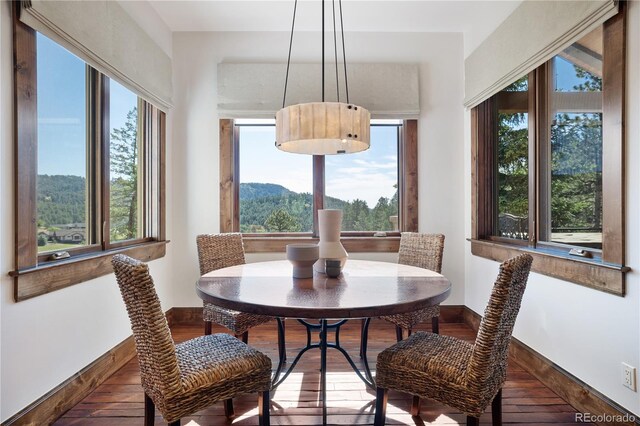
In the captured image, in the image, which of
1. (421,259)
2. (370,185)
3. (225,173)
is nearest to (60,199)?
(225,173)

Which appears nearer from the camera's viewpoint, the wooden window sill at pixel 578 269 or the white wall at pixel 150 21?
the wooden window sill at pixel 578 269

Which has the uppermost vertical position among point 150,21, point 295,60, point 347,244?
point 150,21

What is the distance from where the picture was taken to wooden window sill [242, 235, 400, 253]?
334cm

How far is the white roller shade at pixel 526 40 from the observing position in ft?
6.08

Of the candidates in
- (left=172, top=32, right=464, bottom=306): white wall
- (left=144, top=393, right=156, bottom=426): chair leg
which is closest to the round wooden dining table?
(left=144, top=393, right=156, bottom=426): chair leg

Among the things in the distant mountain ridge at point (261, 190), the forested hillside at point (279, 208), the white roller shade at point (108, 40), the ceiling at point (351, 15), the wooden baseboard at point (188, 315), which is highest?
the ceiling at point (351, 15)

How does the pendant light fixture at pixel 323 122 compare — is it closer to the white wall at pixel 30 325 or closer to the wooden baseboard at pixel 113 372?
the white wall at pixel 30 325

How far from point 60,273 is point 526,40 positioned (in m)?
3.23

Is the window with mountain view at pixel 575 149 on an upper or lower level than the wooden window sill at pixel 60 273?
upper

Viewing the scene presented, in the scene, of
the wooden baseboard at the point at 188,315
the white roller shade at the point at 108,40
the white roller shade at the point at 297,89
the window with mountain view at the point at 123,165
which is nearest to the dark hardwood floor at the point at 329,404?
the wooden baseboard at the point at 188,315

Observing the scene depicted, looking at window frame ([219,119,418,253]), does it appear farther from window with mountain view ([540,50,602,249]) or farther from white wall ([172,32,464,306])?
window with mountain view ([540,50,602,249])

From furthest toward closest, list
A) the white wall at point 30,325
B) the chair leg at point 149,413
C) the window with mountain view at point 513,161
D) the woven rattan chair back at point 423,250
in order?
the window with mountain view at point 513,161 < the woven rattan chair back at point 423,250 < the white wall at point 30,325 < the chair leg at point 149,413

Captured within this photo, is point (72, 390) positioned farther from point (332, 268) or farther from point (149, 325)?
point (332, 268)

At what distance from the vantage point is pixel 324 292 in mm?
1525
